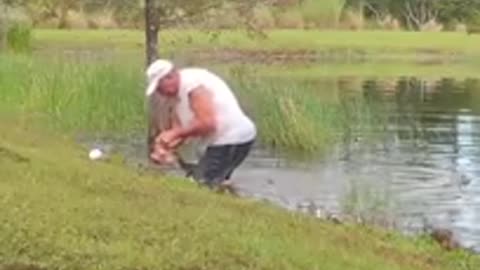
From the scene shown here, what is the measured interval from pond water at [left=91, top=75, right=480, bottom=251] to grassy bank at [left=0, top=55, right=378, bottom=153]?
1.60ft

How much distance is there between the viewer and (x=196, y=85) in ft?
39.7

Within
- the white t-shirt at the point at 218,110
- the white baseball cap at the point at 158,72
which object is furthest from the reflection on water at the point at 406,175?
the white baseball cap at the point at 158,72

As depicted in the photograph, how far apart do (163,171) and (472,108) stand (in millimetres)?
16326

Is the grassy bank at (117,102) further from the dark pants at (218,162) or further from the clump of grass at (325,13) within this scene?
the clump of grass at (325,13)

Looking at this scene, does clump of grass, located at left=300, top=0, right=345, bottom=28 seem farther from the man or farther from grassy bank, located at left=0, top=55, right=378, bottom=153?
the man

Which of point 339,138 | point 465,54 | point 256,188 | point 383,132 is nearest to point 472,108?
point 383,132

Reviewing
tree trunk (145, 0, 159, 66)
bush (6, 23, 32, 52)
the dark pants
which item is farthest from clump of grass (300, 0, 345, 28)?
the dark pants

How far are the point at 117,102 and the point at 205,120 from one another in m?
8.98

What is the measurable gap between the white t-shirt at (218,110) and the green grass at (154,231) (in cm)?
135

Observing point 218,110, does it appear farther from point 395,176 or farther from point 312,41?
point 312,41

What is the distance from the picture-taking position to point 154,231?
8164 mm

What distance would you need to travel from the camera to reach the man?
39.7 feet

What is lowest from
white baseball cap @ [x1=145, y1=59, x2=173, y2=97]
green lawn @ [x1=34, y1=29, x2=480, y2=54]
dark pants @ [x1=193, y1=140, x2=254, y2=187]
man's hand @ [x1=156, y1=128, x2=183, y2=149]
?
green lawn @ [x1=34, y1=29, x2=480, y2=54]

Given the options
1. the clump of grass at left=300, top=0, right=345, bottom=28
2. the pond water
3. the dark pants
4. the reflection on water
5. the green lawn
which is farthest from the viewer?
the clump of grass at left=300, top=0, right=345, bottom=28
